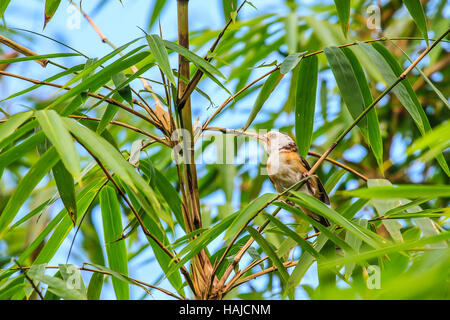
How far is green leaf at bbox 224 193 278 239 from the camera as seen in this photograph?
90 centimetres

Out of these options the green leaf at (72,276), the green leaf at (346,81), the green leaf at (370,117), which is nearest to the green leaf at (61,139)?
the green leaf at (72,276)

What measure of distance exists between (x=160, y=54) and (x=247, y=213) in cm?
34

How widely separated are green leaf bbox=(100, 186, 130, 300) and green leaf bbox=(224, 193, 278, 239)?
453mm

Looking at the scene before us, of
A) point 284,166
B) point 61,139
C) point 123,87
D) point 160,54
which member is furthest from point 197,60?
point 284,166

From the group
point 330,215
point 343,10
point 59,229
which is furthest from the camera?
point 59,229

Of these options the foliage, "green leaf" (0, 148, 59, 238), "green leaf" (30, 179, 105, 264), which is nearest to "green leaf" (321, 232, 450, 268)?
the foliage

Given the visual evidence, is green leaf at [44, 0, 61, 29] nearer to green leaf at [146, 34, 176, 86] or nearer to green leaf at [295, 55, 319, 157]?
green leaf at [146, 34, 176, 86]

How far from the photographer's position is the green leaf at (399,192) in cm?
65

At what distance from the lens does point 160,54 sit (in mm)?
966

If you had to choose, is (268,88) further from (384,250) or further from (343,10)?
(384,250)

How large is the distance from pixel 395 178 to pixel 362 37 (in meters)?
0.83

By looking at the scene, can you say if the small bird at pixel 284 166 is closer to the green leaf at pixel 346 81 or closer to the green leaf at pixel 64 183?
the green leaf at pixel 346 81

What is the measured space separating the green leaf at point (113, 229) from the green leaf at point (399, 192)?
720 millimetres
